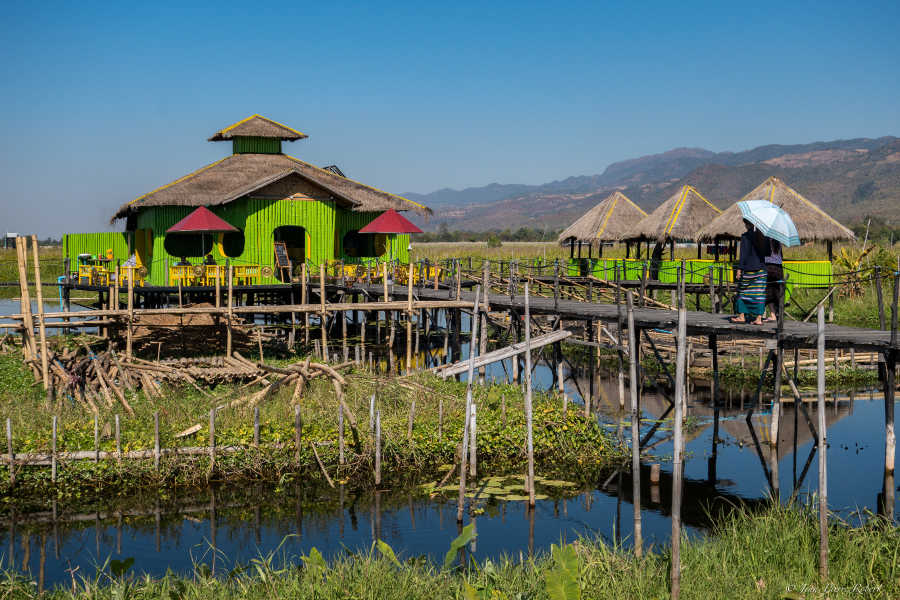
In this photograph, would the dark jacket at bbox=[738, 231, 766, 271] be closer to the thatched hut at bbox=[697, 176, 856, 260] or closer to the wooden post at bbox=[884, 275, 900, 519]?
the wooden post at bbox=[884, 275, 900, 519]

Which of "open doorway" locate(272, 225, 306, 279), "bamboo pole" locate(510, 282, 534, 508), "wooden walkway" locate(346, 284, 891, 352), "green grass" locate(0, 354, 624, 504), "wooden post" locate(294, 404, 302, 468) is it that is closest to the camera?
"wooden walkway" locate(346, 284, 891, 352)

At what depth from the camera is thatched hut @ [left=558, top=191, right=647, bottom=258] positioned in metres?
33.9

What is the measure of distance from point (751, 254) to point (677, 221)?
18585 millimetres

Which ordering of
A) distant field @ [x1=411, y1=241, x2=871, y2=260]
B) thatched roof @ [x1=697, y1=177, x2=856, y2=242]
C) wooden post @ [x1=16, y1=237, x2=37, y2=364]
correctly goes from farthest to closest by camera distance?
distant field @ [x1=411, y1=241, x2=871, y2=260] → thatched roof @ [x1=697, y1=177, x2=856, y2=242] → wooden post @ [x1=16, y1=237, x2=37, y2=364]

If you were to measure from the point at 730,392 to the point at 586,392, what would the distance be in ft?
13.2

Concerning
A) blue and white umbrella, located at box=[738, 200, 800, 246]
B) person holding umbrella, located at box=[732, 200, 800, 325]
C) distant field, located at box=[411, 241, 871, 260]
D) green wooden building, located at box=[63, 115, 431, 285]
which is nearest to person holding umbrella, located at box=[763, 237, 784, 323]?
person holding umbrella, located at box=[732, 200, 800, 325]

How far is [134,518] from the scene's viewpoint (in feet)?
43.4

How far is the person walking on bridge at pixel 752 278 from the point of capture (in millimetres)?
12719

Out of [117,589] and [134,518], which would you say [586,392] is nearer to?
[134,518]

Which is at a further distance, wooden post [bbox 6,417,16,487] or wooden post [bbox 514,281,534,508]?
wooden post [bbox 6,417,16,487]

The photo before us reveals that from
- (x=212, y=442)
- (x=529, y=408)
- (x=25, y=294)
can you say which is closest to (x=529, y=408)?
(x=529, y=408)

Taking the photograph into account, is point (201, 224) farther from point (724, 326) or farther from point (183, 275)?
point (724, 326)

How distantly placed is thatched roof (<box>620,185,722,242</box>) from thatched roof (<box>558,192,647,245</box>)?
1109 mm

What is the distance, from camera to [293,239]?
1351 inches
